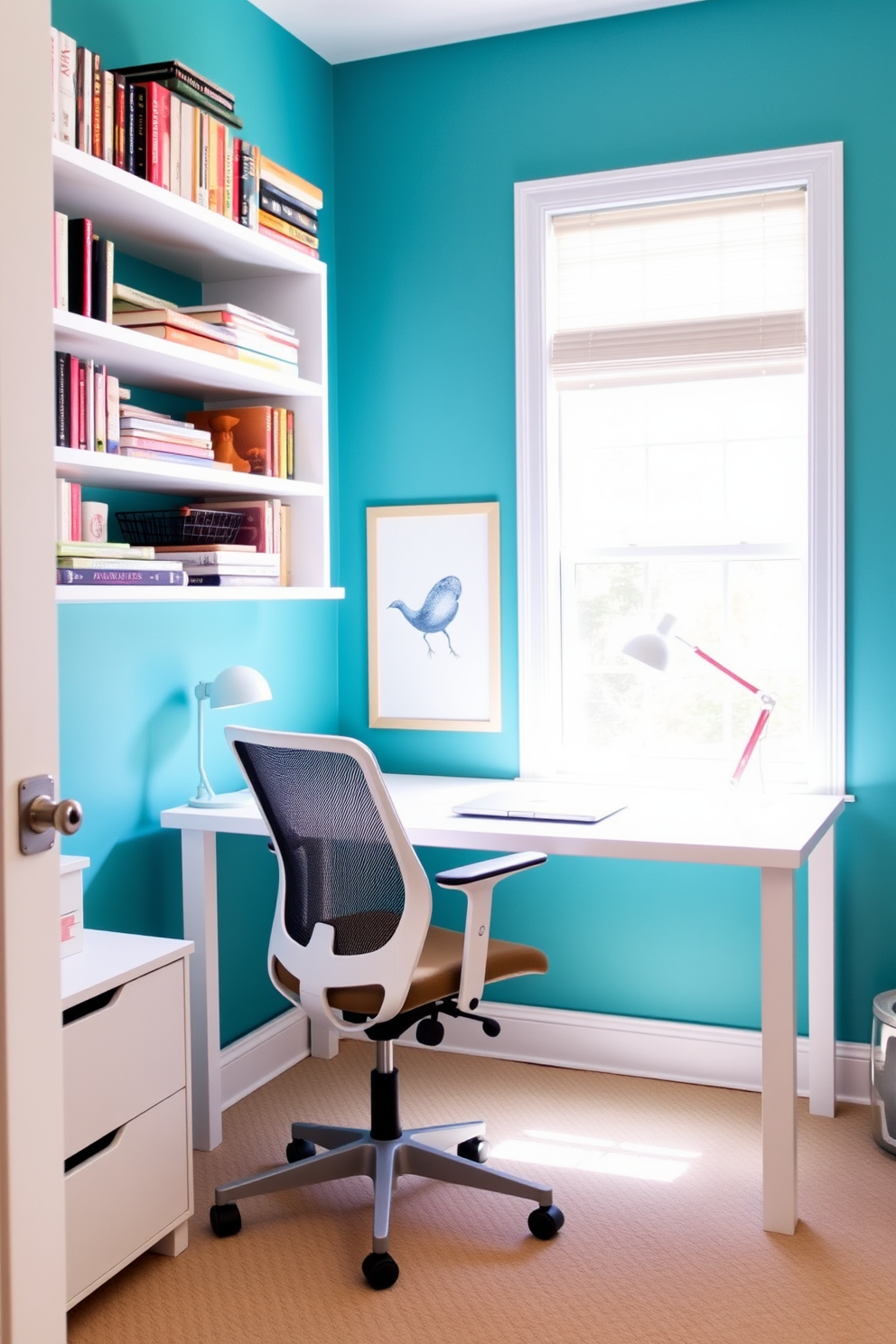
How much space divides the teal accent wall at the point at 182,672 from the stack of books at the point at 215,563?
206 millimetres

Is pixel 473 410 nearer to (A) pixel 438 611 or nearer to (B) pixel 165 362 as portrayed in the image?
(A) pixel 438 611

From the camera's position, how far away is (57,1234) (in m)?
1.55

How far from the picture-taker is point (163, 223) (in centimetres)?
265

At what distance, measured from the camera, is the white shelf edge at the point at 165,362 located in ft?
7.73

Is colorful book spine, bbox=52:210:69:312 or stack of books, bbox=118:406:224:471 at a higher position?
colorful book spine, bbox=52:210:69:312

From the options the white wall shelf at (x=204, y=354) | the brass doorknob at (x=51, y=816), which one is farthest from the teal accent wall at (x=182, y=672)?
the brass doorknob at (x=51, y=816)

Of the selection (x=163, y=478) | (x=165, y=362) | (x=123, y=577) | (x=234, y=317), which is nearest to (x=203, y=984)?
(x=123, y=577)

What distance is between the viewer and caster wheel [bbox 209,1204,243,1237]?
2.53 m

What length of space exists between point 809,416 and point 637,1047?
5.74 feet

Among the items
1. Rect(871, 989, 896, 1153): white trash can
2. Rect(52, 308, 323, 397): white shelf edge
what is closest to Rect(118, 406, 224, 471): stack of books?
Rect(52, 308, 323, 397): white shelf edge

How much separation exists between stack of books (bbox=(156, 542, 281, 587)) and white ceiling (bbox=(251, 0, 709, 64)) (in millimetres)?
1562

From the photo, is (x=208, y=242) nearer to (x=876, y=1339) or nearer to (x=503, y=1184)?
(x=503, y=1184)

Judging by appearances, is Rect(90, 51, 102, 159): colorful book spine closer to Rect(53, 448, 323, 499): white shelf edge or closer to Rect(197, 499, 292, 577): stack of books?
Rect(53, 448, 323, 499): white shelf edge

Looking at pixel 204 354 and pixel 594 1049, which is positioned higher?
pixel 204 354
